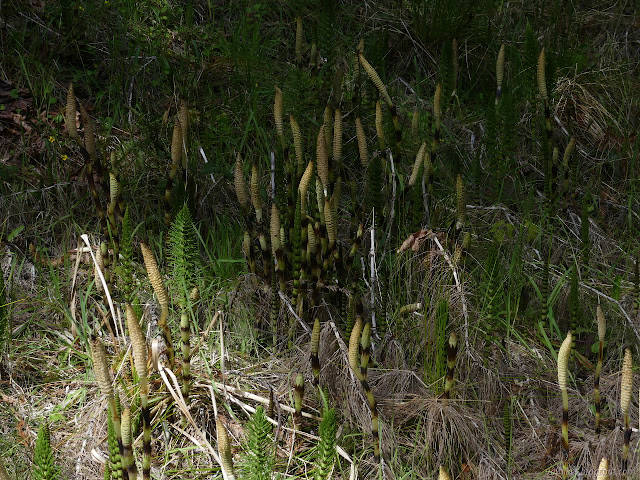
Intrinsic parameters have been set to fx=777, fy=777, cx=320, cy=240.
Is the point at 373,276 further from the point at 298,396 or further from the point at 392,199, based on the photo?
the point at 298,396

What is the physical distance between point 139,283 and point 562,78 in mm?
2095

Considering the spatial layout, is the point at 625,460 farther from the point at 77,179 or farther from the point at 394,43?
the point at 394,43

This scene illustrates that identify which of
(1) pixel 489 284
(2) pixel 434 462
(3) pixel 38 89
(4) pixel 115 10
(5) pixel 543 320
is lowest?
(2) pixel 434 462

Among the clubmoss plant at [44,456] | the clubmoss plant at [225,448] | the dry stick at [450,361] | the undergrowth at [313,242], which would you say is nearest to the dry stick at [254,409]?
the undergrowth at [313,242]

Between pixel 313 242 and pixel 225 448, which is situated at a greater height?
pixel 313 242

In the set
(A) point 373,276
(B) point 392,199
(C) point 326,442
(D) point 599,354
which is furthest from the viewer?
(B) point 392,199

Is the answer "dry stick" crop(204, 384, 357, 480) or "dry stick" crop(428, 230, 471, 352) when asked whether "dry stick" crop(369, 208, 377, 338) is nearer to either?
"dry stick" crop(428, 230, 471, 352)

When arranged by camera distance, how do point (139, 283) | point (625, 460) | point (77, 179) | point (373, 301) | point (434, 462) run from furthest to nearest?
point (77, 179)
point (139, 283)
point (373, 301)
point (434, 462)
point (625, 460)

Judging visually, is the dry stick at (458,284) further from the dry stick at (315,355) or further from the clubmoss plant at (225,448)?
the clubmoss plant at (225,448)

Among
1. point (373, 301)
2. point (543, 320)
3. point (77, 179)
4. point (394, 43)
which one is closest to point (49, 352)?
point (77, 179)

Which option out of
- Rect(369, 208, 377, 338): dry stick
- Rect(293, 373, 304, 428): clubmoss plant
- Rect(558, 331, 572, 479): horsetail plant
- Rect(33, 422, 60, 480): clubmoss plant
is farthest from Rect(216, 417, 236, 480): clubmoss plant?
Rect(369, 208, 377, 338): dry stick

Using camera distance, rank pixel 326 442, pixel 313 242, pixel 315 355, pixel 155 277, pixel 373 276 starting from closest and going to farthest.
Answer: pixel 326 442 → pixel 155 277 → pixel 315 355 → pixel 313 242 → pixel 373 276

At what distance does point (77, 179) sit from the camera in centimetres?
319

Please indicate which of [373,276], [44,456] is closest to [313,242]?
[373,276]
